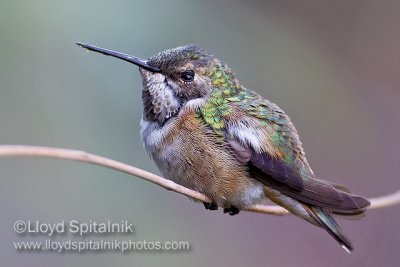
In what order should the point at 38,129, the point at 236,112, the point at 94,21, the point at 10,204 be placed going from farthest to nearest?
the point at 94,21 < the point at 38,129 < the point at 10,204 < the point at 236,112

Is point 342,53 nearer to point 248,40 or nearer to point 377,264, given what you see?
point 248,40

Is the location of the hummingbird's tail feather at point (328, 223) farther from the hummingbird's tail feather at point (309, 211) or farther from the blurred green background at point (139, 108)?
the blurred green background at point (139, 108)

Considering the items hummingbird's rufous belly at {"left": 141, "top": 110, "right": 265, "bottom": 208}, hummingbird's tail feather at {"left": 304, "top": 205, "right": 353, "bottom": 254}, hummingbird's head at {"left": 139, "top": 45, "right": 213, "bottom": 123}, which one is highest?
hummingbird's head at {"left": 139, "top": 45, "right": 213, "bottom": 123}

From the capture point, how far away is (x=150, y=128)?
305 centimetres

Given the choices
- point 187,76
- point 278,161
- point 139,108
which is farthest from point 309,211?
point 139,108

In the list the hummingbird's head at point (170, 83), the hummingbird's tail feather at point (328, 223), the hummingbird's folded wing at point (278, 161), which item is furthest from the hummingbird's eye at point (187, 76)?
the hummingbird's tail feather at point (328, 223)

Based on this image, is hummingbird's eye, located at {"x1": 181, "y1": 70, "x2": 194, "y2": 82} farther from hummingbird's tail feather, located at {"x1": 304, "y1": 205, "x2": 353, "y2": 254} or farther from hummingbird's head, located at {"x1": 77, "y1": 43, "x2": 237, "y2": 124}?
hummingbird's tail feather, located at {"x1": 304, "y1": 205, "x2": 353, "y2": 254}

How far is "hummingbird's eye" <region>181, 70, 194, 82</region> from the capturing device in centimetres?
307

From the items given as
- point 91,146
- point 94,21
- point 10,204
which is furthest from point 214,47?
point 10,204

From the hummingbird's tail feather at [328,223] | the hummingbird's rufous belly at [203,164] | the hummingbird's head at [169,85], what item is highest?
the hummingbird's head at [169,85]

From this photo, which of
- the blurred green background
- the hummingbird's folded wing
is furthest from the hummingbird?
the blurred green background

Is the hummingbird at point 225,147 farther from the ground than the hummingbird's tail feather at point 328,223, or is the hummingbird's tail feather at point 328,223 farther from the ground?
the hummingbird at point 225,147

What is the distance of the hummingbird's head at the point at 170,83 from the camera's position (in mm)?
3027

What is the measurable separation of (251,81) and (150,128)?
2866 millimetres
